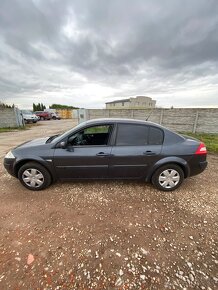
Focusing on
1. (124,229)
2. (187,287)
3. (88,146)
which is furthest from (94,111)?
(187,287)

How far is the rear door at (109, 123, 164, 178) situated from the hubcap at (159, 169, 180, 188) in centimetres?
36

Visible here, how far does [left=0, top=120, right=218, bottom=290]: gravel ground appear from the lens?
5.42 ft

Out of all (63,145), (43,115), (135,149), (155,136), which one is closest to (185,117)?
(155,136)

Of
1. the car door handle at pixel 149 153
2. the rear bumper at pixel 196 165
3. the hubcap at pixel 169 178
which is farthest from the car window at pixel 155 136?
the rear bumper at pixel 196 165

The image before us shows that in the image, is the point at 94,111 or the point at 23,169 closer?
the point at 23,169

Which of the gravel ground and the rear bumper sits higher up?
the rear bumper

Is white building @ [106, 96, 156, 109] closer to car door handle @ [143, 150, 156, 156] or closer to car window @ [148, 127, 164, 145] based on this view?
car window @ [148, 127, 164, 145]

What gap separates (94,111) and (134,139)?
10552 mm

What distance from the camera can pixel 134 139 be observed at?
3121mm

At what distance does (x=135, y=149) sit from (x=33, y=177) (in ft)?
7.33

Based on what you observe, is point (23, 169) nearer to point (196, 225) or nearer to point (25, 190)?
point (25, 190)

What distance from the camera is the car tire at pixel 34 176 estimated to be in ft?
10.3

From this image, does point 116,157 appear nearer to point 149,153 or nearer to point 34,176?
point 149,153

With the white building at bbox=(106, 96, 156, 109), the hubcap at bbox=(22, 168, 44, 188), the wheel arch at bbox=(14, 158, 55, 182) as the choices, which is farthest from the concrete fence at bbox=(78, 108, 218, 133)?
the white building at bbox=(106, 96, 156, 109)
